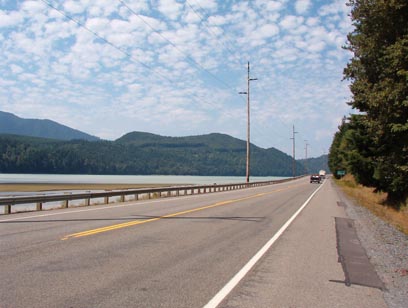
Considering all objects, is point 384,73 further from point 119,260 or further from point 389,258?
point 119,260

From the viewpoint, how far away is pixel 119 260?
792 cm

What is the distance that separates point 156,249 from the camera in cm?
917

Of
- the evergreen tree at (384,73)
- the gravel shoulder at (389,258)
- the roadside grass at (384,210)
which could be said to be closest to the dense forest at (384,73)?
the evergreen tree at (384,73)

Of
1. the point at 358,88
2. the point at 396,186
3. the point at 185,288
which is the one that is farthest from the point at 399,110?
the point at 185,288

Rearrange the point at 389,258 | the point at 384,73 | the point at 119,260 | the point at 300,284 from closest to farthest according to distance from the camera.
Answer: the point at 300,284 < the point at 119,260 < the point at 389,258 < the point at 384,73

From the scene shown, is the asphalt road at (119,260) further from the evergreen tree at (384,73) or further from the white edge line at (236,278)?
the evergreen tree at (384,73)

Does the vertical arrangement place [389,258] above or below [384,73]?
below

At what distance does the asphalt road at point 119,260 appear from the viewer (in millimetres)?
5664

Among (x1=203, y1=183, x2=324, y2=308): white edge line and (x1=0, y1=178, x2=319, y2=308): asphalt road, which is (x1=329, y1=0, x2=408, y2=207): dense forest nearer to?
(x1=0, y1=178, x2=319, y2=308): asphalt road

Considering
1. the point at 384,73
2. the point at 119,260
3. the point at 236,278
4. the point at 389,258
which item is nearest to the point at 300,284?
the point at 236,278

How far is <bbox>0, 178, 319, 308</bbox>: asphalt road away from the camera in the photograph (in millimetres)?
5664

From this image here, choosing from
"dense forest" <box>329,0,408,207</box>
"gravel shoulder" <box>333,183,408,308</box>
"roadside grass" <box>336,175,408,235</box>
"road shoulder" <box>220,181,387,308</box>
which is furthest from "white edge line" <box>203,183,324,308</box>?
"dense forest" <box>329,0,408,207</box>

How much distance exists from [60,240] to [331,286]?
6.13 meters

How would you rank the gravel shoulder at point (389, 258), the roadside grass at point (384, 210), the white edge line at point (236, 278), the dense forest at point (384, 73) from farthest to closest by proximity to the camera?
the roadside grass at point (384, 210) → the dense forest at point (384, 73) → the gravel shoulder at point (389, 258) → the white edge line at point (236, 278)
